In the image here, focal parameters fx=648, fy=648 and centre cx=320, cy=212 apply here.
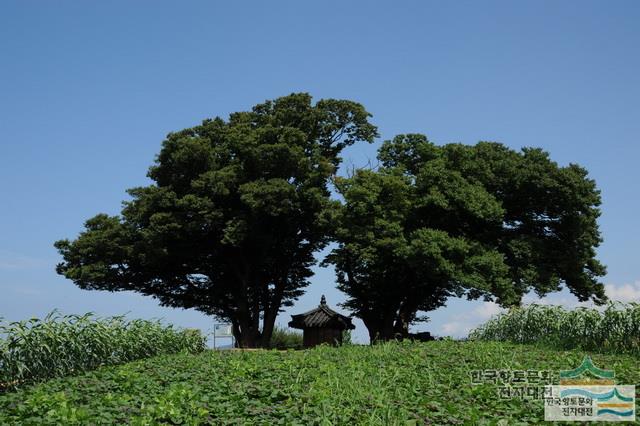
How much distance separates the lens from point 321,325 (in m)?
22.1

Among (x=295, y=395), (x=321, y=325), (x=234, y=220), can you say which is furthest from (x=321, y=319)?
(x=295, y=395)

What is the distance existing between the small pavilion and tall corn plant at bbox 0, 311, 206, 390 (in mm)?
7341

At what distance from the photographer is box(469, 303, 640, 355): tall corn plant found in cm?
1438

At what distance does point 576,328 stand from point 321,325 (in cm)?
898

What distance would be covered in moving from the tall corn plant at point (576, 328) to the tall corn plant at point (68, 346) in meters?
9.65

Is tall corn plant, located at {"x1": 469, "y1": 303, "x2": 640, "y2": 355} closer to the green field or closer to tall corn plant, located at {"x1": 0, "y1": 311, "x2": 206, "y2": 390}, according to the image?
the green field

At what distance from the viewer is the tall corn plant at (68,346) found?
10.8m

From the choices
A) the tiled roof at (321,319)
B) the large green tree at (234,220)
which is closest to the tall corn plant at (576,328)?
the tiled roof at (321,319)

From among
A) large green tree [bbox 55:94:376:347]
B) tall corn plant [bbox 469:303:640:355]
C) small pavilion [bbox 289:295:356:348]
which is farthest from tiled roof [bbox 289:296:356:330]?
tall corn plant [bbox 469:303:640:355]

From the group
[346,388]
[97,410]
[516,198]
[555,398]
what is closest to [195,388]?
[97,410]

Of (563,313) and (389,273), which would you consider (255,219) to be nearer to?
(389,273)

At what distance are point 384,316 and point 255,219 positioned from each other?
6590 millimetres

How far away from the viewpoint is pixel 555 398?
7.23 meters

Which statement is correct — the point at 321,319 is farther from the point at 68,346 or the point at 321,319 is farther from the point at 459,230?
the point at 68,346
